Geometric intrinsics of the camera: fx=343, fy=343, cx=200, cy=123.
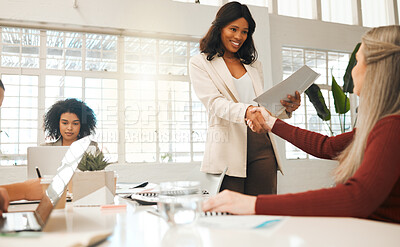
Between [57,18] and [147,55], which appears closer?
[57,18]

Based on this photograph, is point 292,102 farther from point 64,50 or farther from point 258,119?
point 64,50

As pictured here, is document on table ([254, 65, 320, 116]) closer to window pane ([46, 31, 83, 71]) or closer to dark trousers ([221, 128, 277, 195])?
dark trousers ([221, 128, 277, 195])

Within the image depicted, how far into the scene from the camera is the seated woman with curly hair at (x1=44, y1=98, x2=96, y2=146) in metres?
3.40

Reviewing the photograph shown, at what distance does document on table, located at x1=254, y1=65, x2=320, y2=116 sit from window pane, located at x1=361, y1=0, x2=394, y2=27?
19.9ft

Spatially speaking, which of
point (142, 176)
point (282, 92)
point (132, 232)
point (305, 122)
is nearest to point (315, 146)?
point (282, 92)

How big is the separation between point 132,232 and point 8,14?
4829mm

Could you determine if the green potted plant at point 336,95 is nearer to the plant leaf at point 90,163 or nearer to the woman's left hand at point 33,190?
the plant leaf at point 90,163

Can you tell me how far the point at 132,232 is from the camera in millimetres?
627

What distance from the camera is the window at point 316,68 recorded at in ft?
20.7

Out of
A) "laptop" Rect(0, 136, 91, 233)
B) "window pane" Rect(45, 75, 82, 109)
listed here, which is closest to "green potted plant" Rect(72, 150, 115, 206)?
"laptop" Rect(0, 136, 91, 233)

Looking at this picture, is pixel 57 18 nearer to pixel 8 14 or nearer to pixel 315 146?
pixel 8 14

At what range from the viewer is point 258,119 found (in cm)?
182

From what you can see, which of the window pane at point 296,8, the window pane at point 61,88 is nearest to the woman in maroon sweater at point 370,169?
the window pane at point 61,88

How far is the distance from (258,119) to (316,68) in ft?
17.6
